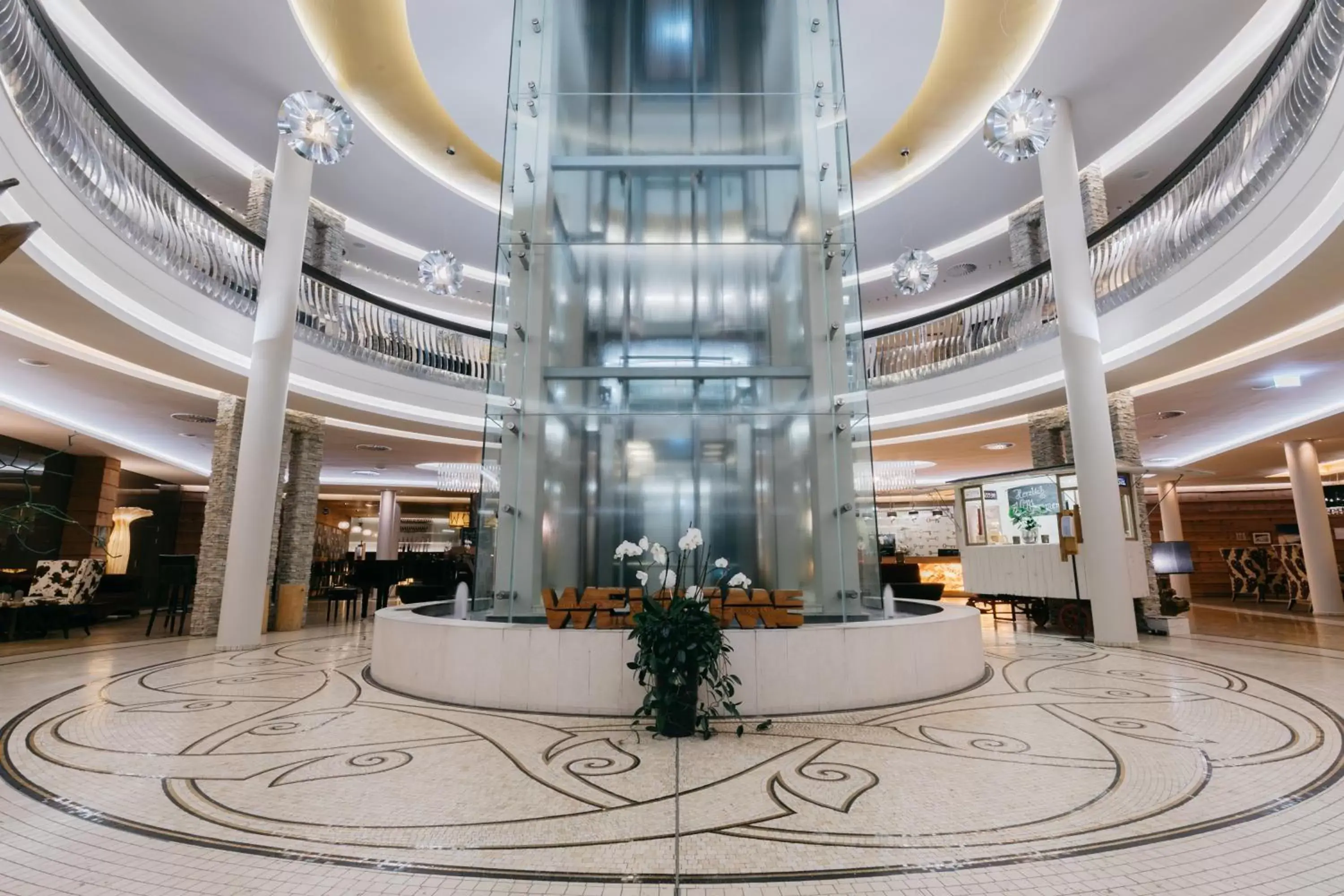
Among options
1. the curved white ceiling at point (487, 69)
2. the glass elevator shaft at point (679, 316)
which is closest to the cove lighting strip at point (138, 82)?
the curved white ceiling at point (487, 69)

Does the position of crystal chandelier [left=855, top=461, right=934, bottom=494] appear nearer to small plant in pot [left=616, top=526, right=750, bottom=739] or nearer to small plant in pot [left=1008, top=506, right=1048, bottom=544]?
small plant in pot [left=1008, top=506, right=1048, bottom=544]

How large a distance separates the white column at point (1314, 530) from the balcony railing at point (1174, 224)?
6976 millimetres

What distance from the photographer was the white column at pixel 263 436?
269 inches

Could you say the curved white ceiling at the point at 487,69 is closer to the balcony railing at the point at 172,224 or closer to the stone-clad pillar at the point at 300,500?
the balcony railing at the point at 172,224

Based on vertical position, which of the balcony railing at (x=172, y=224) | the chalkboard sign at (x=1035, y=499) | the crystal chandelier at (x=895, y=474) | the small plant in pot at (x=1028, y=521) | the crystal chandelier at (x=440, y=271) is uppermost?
the crystal chandelier at (x=440, y=271)

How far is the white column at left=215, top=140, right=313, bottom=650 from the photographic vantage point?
6820mm

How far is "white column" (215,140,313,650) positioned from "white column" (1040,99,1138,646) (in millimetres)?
8397

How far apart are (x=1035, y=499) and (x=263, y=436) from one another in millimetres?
9205

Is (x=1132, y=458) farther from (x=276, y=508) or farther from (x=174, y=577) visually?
(x=174, y=577)

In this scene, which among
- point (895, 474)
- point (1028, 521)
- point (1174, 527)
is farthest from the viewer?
point (1174, 527)

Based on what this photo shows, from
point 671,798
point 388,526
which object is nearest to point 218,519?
point 671,798

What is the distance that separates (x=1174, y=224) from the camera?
6.95 m

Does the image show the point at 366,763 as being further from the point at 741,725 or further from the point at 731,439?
the point at 731,439

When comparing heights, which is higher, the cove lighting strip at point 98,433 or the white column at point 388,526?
the cove lighting strip at point 98,433
